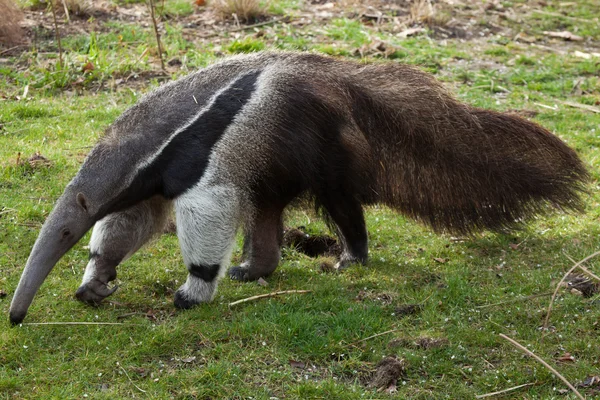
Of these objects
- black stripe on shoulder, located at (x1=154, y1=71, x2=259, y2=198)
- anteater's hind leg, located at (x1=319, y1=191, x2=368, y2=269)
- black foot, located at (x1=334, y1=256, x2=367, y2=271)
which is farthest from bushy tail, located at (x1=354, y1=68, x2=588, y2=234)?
black stripe on shoulder, located at (x1=154, y1=71, x2=259, y2=198)

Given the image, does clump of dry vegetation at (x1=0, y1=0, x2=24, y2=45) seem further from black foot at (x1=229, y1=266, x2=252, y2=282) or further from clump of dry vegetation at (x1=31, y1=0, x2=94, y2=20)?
black foot at (x1=229, y1=266, x2=252, y2=282)

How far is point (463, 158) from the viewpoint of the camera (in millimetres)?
6191

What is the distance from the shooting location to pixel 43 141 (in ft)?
28.3

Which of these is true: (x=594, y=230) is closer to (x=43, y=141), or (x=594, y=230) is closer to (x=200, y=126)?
(x=200, y=126)

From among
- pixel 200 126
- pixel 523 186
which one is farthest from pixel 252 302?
pixel 523 186

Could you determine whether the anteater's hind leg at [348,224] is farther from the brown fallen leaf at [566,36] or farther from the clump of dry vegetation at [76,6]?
the brown fallen leaf at [566,36]

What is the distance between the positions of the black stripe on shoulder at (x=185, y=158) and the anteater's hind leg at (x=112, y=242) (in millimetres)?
262

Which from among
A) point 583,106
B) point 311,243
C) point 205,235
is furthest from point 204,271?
point 583,106

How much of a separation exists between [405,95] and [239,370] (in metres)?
2.48

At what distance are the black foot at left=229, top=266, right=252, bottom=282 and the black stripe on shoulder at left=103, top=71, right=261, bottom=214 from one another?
1003 millimetres

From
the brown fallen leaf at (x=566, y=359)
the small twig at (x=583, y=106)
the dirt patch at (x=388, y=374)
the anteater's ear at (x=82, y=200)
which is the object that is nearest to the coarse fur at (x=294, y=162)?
the anteater's ear at (x=82, y=200)

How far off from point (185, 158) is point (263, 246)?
1.08m

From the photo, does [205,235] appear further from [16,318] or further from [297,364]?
[16,318]

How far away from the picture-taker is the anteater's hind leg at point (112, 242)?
5770mm
